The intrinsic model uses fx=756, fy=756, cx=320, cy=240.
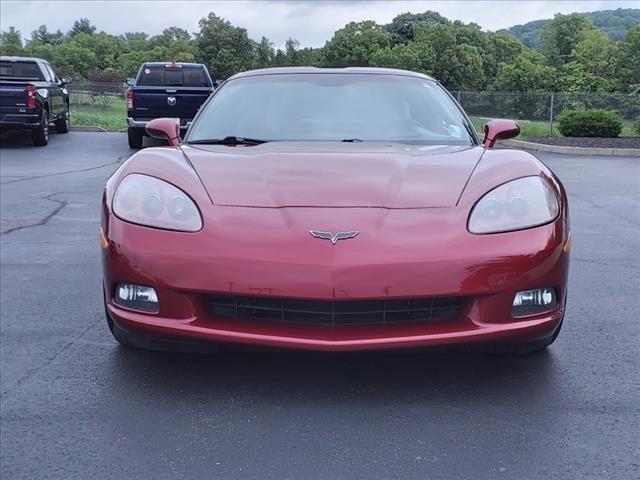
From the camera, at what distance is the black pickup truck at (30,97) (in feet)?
47.5

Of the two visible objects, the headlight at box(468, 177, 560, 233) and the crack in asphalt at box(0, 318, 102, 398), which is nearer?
the headlight at box(468, 177, 560, 233)

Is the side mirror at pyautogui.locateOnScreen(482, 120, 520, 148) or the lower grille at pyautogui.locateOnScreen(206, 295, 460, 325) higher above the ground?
the side mirror at pyautogui.locateOnScreen(482, 120, 520, 148)

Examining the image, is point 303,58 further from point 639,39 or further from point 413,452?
point 413,452

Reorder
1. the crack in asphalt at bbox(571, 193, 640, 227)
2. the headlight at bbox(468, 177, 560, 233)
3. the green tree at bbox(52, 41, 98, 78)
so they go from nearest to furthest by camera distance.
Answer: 1. the headlight at bbox(468, 177, 560, 233)
2. the crack in asphalt at bbox(571, 193, 640, 227)
3. the green tree at bbox(52, 41, 98, 78)

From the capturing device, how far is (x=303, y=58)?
244 feet

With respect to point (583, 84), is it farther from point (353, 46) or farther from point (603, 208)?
point (603, 208)

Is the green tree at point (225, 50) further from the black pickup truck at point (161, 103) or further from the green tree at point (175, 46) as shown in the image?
the black pickup truck at point (161, 103)

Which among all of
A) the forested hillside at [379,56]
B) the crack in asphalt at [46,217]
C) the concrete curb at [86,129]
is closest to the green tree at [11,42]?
the forested hillside at [379,56]

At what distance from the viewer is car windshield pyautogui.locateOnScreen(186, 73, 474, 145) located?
411cm

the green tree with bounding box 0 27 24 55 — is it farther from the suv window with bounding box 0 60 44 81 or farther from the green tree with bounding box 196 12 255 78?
the suv window with bounding box 0 60 44 81

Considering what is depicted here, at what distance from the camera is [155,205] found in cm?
306

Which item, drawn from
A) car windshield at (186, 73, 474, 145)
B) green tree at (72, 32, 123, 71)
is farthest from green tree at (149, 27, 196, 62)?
car windshield at (186, 73, 474, 145)

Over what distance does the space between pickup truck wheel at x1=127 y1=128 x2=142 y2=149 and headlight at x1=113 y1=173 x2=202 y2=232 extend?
1301 cm

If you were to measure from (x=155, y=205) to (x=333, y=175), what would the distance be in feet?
2.47
